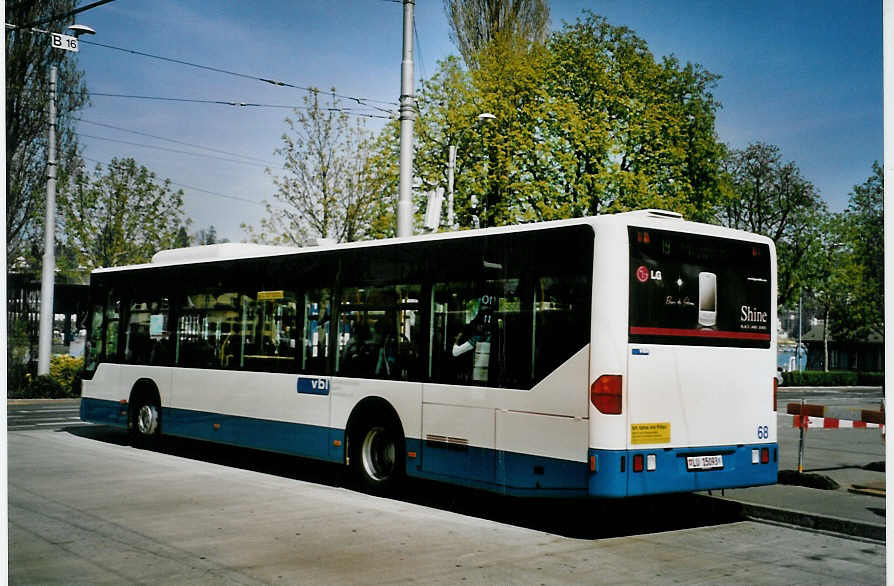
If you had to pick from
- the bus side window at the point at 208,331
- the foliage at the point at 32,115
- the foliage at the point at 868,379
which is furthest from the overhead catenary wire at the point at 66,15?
the foliage at the point at 868,379

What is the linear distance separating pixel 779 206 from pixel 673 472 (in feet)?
128

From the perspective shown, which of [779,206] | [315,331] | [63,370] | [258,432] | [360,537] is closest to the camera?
[360,537]

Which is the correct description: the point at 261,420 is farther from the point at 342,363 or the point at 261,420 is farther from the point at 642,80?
the point at 642,80

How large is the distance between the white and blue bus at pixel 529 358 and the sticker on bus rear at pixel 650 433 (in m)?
0.02

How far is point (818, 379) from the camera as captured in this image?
58781mm

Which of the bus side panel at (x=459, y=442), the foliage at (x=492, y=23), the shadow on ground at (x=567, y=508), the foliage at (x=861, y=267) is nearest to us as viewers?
the shadow on ground at (x=567, y=508)

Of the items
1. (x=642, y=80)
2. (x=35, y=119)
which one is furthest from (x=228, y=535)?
(x=642, y=80)

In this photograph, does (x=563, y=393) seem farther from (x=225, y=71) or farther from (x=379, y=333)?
(x=225, y=71)

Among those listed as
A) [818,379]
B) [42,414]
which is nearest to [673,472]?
[42,414]

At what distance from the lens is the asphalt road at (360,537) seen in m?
7.04

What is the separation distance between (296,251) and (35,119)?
11203 mm

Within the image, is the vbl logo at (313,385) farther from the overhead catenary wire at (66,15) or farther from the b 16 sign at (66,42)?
the overhead catenary wire at (66,15)

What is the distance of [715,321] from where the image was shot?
365 inches

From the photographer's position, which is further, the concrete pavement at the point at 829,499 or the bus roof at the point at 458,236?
the concrete pavement at the point at 829,499
